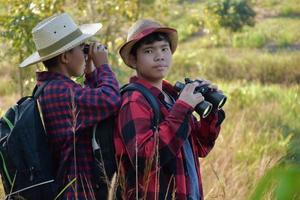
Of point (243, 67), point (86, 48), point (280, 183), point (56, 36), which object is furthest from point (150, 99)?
point (243, 67)

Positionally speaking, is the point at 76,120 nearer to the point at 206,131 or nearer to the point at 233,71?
the point at 206,131

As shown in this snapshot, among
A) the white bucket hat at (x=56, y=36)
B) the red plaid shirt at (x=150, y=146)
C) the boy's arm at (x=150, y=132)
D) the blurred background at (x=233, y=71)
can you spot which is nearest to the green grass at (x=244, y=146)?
the blurred background at (x=233, y=71)

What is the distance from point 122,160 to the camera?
192cm

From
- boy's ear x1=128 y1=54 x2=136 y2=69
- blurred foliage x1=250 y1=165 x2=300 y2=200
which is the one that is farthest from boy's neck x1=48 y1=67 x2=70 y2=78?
blurred foliage x1=250 y1=165 x2=300 y2=200

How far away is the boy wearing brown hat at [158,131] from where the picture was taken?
1.80 metres

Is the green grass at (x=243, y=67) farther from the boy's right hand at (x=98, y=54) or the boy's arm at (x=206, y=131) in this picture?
the boy's right hand at (x=98, y=54)

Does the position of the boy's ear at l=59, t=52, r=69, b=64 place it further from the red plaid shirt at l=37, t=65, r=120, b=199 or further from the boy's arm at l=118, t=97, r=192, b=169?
the boy's arm at l=118, t=97, r=192, b=169

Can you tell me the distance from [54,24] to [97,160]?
1.90 ft

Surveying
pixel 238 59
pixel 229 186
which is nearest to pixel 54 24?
pixel 229 186

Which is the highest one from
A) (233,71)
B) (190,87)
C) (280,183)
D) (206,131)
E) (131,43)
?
(280,183)

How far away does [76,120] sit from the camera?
1.89 m

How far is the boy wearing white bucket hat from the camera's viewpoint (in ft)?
6.18

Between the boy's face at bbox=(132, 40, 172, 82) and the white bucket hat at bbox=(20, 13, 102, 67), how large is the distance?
0.74ft

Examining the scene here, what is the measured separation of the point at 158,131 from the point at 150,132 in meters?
0.03
